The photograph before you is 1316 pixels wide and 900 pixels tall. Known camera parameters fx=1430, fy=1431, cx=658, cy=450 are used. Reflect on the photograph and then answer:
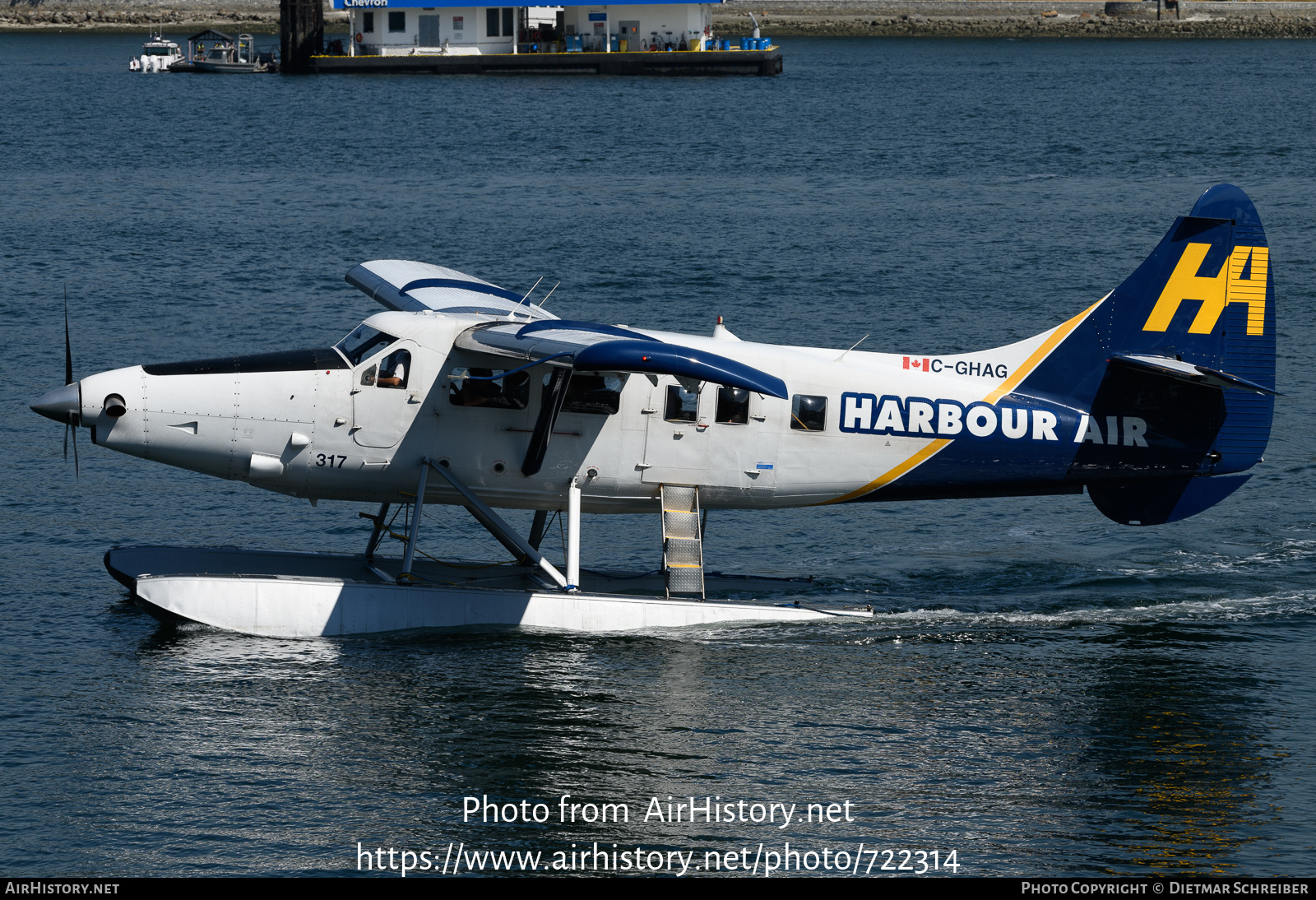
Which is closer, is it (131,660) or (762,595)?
(131,660)

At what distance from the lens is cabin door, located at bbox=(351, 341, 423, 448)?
670 inches

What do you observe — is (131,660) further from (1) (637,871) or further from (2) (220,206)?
(2) (220,206)

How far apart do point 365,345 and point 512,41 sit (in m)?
82.7

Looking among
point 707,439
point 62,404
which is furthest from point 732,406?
point 62,404

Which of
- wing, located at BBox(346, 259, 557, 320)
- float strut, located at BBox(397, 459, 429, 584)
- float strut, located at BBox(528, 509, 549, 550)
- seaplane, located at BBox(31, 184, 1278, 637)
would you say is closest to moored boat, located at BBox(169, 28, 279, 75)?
wing, located at BBox(346, 259, 557, 320)

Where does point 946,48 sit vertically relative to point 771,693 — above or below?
above

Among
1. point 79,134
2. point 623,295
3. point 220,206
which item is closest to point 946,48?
point 79,134

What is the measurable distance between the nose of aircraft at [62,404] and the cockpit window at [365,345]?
9.78 feet

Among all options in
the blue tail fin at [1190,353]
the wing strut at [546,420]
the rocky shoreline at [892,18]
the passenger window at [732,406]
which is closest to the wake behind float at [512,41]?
the rocky shoreline at [892,18]

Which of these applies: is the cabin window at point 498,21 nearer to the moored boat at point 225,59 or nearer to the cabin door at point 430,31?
the cabin door at point 430,31

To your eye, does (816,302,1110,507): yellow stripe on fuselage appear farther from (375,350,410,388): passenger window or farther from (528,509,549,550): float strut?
(375,350,410,388): passenger window

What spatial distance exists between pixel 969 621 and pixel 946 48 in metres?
122

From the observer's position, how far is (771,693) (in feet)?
53.2
